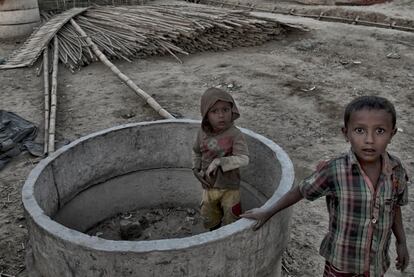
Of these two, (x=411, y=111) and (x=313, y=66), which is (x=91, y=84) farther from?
(x=411, y=111)

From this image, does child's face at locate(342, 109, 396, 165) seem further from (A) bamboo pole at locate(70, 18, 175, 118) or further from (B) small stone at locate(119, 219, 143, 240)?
(A) bamboo pole at locate(70, 18, 175, 118)

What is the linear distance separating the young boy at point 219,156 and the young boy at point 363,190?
889 millimetres

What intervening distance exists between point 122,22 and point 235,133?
24.3 ft

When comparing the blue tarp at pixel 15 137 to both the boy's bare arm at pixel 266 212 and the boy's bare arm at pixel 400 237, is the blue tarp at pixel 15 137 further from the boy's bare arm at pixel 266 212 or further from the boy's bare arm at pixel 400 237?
the boy's bare arm at pixel 400 237

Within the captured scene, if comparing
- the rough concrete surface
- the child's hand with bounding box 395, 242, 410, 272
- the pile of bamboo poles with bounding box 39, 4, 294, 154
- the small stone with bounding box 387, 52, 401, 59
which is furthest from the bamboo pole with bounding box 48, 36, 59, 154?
the small stone with bounding box 387, 52, 401, 59

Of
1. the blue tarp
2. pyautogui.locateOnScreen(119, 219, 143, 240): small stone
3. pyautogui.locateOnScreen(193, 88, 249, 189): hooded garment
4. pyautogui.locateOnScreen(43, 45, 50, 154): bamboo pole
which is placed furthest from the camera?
pyautogui.locateOnScreen(43, 45, 50, 154): bamboo pole

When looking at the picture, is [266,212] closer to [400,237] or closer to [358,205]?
[358,205]

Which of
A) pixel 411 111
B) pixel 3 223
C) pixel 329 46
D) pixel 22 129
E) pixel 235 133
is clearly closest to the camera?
pixel 235 133

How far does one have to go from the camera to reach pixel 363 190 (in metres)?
1.96

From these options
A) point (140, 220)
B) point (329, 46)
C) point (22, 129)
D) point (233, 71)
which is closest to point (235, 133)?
point (140, 220)

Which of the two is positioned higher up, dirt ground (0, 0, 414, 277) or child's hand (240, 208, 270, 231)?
child's hand (240, 208, 270, 231)

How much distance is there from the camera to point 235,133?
3.06 metres

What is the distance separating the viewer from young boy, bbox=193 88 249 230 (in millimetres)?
2896

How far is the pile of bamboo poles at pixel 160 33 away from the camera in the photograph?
8.89 m
